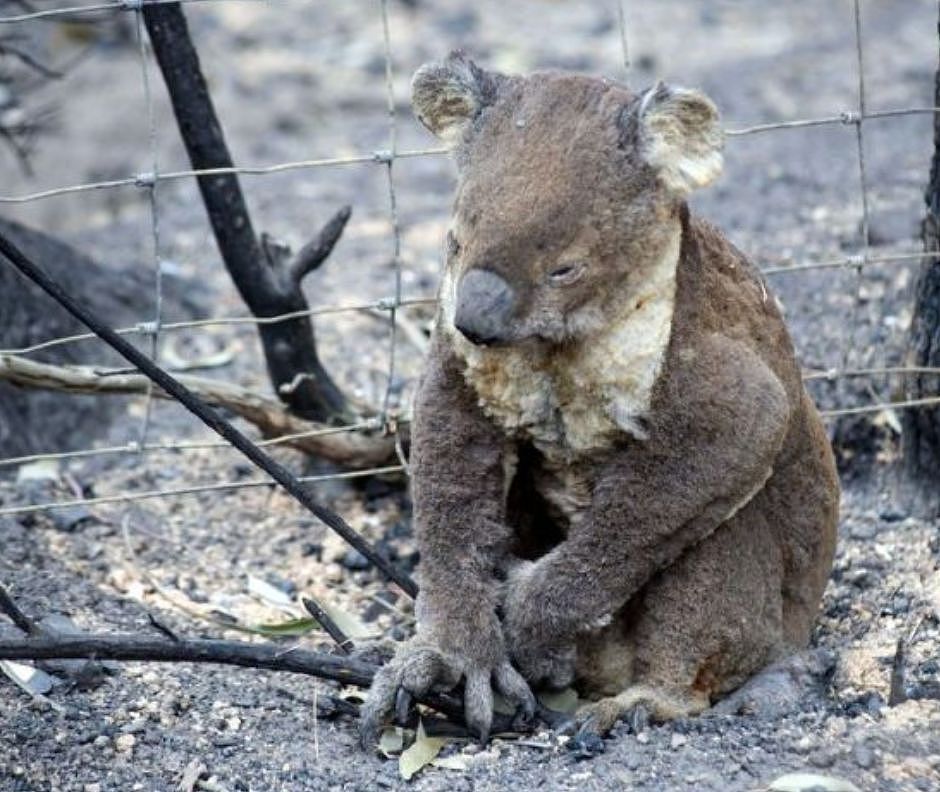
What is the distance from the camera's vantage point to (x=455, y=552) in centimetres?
410

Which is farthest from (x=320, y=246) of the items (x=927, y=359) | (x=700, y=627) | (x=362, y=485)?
(x=927, y=359)

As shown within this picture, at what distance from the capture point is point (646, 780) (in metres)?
3.83

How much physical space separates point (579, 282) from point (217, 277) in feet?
14.2

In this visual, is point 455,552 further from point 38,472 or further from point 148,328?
point 38,472

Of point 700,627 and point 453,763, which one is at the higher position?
point 700,627

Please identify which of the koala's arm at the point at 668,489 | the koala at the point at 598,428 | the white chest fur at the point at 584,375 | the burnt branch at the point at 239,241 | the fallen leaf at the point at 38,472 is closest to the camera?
the koala at the point at 598,428

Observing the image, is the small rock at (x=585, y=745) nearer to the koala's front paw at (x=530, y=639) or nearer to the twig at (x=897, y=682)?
the koala's front paw at (x=530, y=639)

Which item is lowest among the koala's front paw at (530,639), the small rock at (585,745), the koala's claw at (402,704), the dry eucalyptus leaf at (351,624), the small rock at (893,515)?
the dry eucalyptus leaf at (351,624)

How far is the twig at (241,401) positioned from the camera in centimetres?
477

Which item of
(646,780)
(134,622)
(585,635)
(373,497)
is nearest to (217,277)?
(373,497)

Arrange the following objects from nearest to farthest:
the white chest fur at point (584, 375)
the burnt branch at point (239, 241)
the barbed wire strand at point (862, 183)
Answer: the white chest fur at point (584, 375) → the barbed wire strand at point (862, 183) → the burnt branch at point (239, 241)

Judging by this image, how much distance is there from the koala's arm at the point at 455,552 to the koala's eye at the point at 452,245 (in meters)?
0.29

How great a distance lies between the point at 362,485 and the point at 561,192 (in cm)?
229

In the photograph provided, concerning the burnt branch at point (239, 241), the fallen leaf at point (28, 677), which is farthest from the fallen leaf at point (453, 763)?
the burnt branch at point (239, 241)
